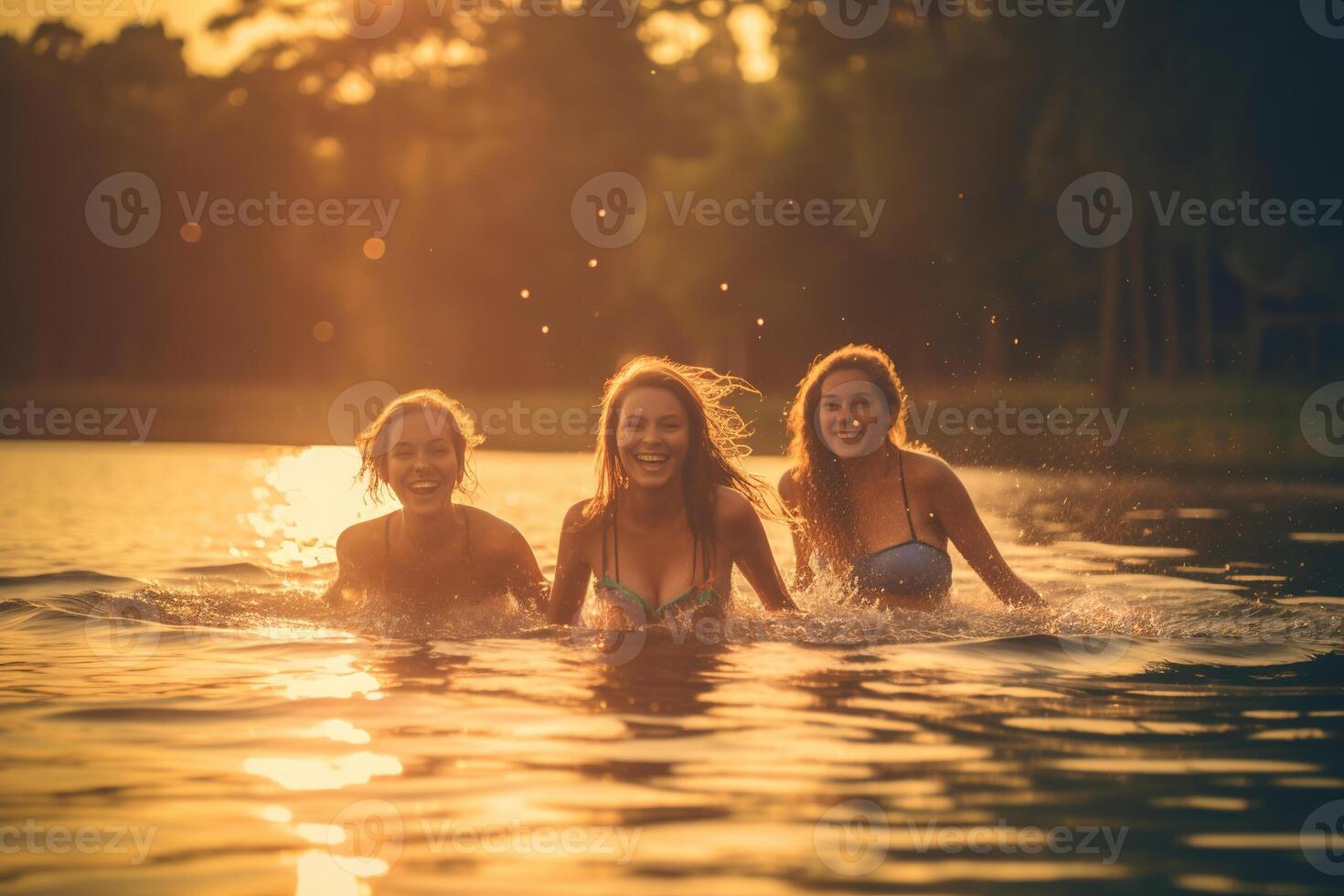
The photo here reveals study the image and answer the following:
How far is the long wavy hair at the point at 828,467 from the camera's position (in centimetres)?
978

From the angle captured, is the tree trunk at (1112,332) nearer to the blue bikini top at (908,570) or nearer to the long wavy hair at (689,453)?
the blue bikini top at (908,570)

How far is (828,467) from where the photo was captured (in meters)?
9.86

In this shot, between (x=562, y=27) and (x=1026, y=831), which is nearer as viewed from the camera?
(x=1026, y=831)

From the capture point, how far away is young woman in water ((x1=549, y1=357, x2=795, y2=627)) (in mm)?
8570

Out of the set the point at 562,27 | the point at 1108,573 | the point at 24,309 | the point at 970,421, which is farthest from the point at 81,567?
the point at 562,27

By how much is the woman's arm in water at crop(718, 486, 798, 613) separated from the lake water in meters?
0.19

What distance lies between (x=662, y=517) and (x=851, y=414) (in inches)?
59.9

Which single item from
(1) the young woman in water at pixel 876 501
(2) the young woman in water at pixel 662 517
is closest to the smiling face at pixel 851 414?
(1) the young woman in water at pixel 876 501

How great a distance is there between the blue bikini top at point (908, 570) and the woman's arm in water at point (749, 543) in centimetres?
90

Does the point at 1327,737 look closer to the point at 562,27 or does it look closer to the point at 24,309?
the point at 24,309

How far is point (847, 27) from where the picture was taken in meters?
43.8

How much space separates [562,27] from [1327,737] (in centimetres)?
5845

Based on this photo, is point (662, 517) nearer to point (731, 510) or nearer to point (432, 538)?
point (731, 510)

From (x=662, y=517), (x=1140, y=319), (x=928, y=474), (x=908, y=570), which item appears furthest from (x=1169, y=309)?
(x=662, y=517)
